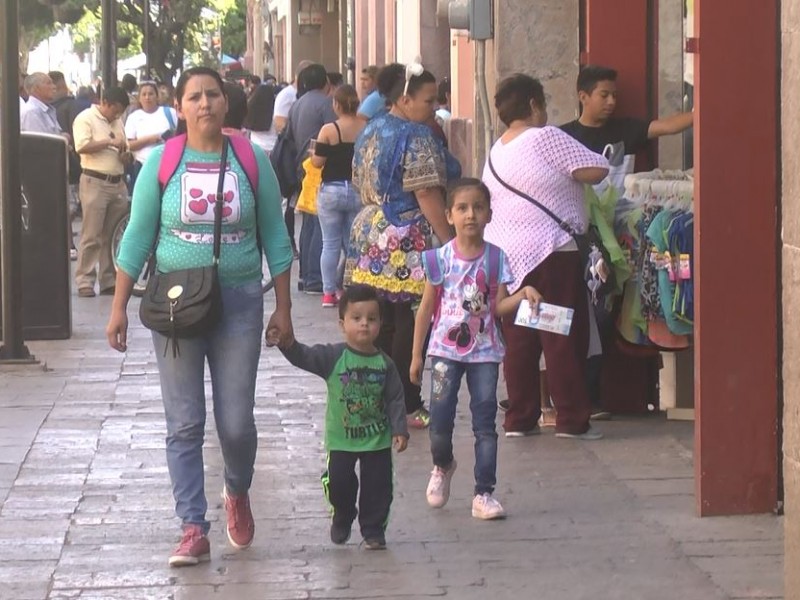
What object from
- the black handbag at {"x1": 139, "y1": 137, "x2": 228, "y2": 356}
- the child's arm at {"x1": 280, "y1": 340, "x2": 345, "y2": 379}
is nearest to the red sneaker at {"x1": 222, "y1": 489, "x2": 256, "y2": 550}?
the child's arm at {"x1": 280, "y1": 340, "x2": 345, "y2": 379}

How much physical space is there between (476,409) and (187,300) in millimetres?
1375

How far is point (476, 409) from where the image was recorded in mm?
6793

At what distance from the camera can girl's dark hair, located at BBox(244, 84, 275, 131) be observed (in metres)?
17.7

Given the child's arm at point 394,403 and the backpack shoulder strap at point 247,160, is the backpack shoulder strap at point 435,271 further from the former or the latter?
the backpack shoulder strap at point 247,160

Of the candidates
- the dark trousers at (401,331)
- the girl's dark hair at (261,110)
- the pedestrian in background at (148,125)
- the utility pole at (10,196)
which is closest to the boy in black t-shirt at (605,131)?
the dark trousers at (401,331)

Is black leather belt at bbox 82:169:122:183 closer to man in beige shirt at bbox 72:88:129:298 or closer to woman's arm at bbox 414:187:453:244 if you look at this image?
man in beige shirt at bbox 72:88:129:298

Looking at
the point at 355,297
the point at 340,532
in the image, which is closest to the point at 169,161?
the point at 355,297

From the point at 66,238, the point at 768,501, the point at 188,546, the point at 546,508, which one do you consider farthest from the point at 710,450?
the point at 66,238

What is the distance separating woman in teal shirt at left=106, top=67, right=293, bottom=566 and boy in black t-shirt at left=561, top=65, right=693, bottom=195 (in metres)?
2.85

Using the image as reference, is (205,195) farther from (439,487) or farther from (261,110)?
(261,110)

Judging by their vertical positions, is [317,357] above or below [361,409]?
above

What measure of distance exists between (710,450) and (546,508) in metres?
0.73

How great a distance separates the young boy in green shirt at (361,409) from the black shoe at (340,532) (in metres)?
0.10

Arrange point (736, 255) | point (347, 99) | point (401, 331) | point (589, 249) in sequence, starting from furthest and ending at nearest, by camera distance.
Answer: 1. point (347, 99)
2. point (401, 331)
3. point (589, 249)
4. point (736, 255)
